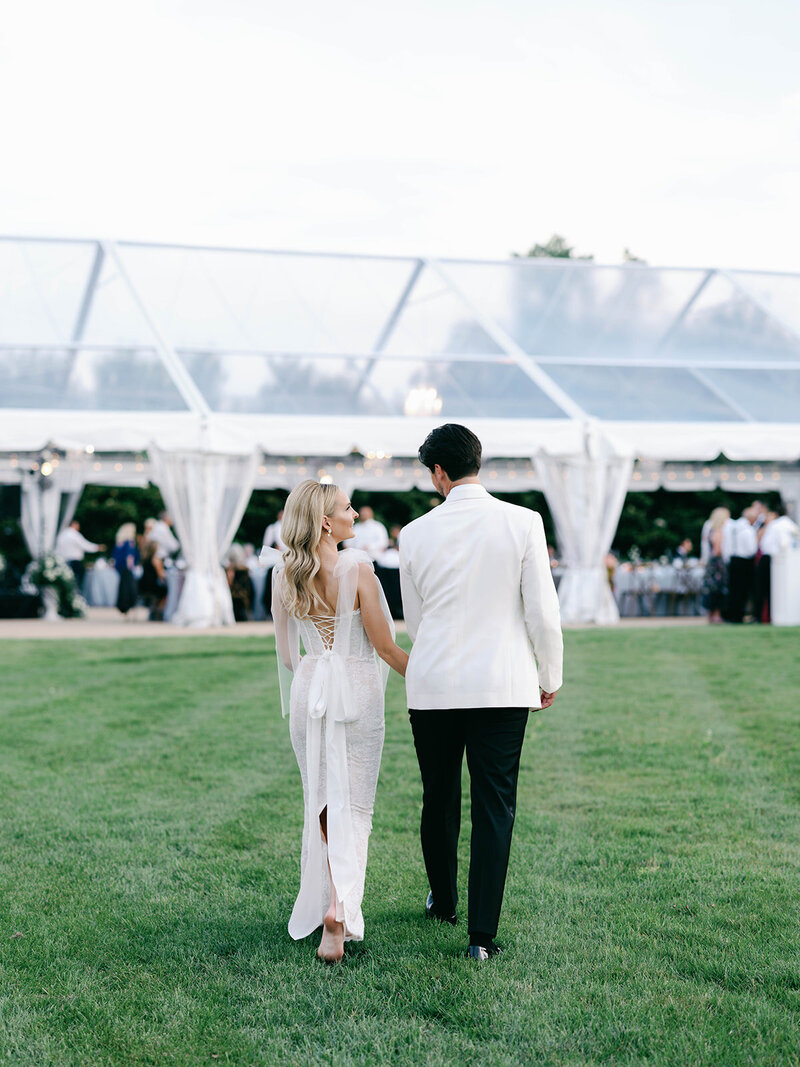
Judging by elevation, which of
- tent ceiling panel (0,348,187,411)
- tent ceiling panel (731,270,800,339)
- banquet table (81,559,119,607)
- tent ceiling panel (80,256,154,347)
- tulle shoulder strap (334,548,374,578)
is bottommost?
banquet table (81,559,119,607)

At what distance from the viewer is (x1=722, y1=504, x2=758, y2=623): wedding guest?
1664cm

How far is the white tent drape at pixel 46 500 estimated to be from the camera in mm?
18922

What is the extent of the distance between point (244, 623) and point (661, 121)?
36.4 feet

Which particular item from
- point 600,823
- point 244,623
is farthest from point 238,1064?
point 244,623

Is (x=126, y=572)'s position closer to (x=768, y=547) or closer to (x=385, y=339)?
(x=385, y=339)

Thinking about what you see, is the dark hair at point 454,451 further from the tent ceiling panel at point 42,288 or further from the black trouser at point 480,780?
the tent ceiling panel at point 42,288

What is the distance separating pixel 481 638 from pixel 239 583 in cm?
1536

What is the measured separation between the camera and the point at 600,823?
527cm

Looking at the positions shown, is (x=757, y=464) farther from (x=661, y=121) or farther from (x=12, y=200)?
(x=12, y=200)

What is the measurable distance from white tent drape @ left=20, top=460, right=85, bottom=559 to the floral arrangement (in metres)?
0.19

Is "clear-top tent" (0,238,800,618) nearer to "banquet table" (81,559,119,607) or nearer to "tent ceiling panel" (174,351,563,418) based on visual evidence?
"tent ceiling panel" (174,351,563,418)

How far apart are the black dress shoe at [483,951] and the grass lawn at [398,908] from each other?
5 cm

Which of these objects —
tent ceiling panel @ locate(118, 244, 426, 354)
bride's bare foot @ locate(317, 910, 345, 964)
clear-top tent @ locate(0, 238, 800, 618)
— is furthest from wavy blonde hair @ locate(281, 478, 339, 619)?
tent ceiling panel @ locate(118, 244, 426, 354)

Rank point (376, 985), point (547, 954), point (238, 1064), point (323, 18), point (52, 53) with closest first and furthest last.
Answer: point (238, 1064) < point (376, 985) < point (547, 954) < point (323, 18) < point (52, 53)
